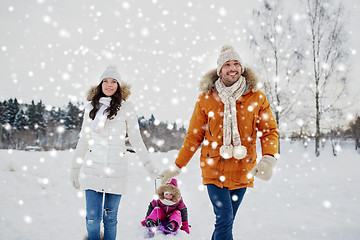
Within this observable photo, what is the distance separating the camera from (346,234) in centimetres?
366

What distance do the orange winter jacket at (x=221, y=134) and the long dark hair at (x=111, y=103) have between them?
98 cm

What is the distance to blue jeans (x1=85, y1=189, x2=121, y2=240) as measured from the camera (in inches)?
110

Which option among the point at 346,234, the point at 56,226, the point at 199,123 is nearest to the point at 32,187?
the point at 56,226

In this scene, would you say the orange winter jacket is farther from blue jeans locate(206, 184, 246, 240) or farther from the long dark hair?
the long dark hair

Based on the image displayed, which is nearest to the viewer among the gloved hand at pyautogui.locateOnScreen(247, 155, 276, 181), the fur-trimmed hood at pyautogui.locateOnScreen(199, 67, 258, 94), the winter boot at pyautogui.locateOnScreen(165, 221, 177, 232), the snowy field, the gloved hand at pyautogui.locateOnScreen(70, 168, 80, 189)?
the gloved hand at pyautogui.locateOnScreen(247, 155, 276, 181)

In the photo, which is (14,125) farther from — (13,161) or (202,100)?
(202,100)

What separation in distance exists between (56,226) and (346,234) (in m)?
4.76

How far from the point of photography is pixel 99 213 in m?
2.83

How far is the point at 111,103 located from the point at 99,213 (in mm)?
1327

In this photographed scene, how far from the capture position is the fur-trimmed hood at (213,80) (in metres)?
2.68

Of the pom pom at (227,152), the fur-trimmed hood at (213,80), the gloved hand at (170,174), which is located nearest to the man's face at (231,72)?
the fur-trimmed hood at (213,80)

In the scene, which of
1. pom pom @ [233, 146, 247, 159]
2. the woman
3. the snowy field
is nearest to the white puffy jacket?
the woman

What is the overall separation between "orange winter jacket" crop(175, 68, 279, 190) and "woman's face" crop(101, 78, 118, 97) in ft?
3.78

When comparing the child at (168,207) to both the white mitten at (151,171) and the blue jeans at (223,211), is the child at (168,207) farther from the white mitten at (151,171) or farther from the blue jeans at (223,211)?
the blue jeans at (223,211)
